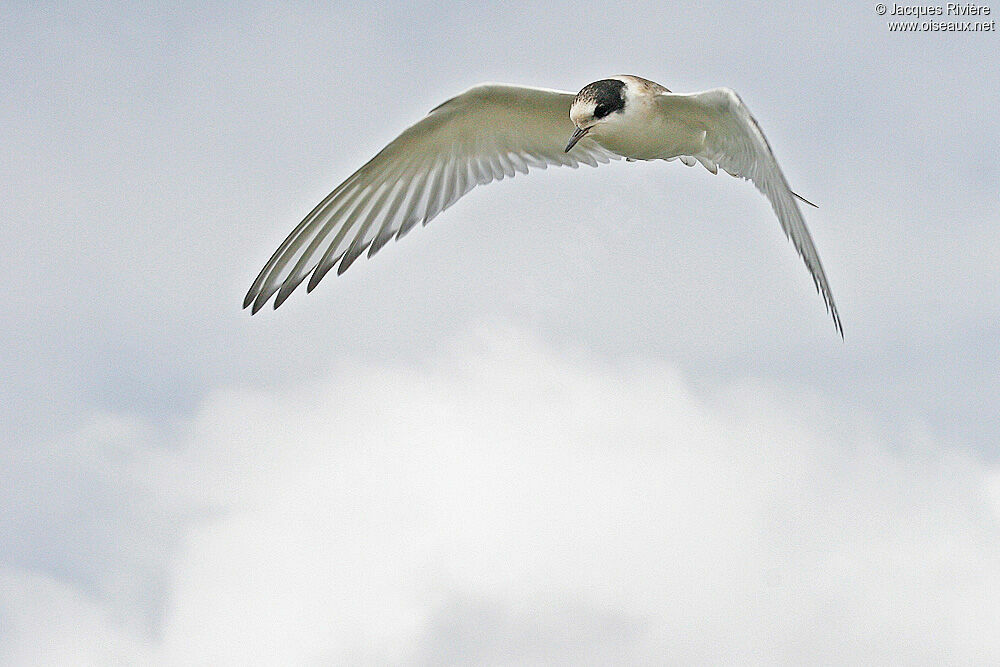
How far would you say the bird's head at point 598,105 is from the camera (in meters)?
8.64

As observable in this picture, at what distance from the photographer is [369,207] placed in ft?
31.4

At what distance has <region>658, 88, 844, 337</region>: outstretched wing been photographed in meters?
7.71

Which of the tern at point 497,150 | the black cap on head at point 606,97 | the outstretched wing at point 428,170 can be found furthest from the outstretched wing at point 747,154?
the outstretched wing at point 428,170

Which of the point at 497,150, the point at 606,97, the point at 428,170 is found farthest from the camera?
the point at 497,150

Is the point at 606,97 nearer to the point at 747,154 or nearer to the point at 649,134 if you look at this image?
the point at 649,134

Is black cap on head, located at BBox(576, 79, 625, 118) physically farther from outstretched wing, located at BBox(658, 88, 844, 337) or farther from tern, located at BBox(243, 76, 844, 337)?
outstretched wing, located at BBox(658, 88, 844, 337)

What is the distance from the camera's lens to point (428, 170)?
387 inches

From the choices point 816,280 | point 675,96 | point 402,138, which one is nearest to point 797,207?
point 816,280

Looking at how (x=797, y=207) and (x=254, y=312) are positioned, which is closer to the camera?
(x=797, y=207)

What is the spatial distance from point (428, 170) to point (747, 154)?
2.64 meters

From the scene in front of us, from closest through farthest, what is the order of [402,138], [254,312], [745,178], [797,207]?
[797,207] → [745,178] → [254,312] → [402,138]

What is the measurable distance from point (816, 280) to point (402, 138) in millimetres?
3405

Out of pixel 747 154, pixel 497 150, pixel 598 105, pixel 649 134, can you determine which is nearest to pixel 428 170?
pixel 497 150

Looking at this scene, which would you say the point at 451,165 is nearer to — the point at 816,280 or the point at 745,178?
the point at 745,178
